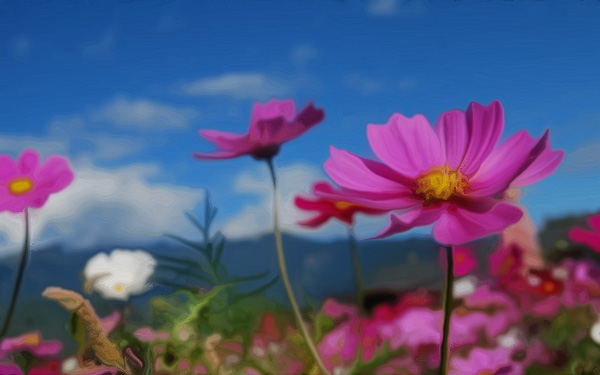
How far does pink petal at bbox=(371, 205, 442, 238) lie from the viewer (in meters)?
0.19

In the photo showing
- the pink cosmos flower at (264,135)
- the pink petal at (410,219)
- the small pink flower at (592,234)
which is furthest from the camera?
the small pink flower at (592,234)

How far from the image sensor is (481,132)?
239 mm

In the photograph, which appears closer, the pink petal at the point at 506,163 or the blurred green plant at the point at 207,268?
the pink petal at the point at 506,163

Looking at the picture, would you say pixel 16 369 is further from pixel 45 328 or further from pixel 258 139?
pixel 258 139

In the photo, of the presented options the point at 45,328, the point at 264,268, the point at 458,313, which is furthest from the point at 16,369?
the point at 458,313

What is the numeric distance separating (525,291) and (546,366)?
103 millimetres

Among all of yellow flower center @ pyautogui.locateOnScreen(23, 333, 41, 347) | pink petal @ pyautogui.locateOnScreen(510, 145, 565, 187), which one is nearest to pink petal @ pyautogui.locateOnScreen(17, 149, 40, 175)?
yellow flower center @ pyautogui.locateOnScreen(23, 333, 41, 347)

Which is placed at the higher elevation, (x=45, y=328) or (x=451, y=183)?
(x=451, y=183)

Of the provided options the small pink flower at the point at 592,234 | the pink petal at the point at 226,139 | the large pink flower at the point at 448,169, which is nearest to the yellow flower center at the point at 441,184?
the large pink flower at the point at 448,169

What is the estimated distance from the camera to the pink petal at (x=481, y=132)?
23 cm

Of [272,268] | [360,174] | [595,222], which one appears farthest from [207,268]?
[595,222]

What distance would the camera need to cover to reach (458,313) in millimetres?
391

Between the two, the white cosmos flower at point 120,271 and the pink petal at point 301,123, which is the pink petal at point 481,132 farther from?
the white cosmos flower at point 120,271

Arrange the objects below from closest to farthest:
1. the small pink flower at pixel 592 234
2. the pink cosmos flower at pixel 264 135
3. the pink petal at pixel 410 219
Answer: the pink petal at pixel 410 219 < the pink cosmos flower at pixel 264 135 < the small pink flower at pixel 592 234
